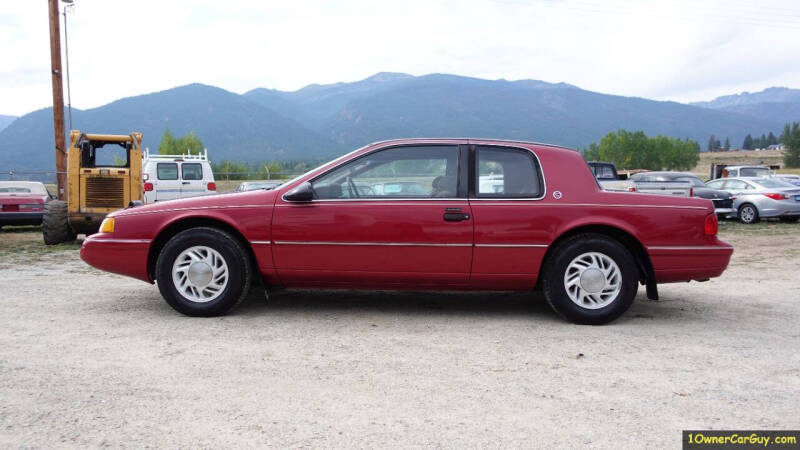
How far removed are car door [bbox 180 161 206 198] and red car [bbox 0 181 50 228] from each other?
355 cm

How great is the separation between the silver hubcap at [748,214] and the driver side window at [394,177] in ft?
51.8

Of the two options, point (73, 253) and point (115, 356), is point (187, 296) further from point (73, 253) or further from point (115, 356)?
point (73, 253)

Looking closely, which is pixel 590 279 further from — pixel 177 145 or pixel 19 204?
pixel 177 145

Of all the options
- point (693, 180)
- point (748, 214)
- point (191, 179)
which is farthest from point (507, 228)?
point (693, 180)

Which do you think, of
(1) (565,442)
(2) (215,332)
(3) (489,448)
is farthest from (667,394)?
(2) (215,332)

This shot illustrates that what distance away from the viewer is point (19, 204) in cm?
1486

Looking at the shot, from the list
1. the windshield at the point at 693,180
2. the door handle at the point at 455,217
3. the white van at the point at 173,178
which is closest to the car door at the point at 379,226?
the door handle at the point at 455,217

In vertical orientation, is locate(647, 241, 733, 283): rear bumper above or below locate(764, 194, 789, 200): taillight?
below

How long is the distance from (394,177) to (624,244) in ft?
6.73

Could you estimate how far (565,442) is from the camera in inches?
116

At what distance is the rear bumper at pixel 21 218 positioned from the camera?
48.4 ft

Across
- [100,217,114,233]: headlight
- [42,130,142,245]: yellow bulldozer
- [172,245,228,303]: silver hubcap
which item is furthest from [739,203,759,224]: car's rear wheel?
[100,217,114,233]: headlight

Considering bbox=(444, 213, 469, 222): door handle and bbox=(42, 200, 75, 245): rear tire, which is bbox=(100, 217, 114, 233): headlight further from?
bbox=(42, 200, 75, 245): rear tire

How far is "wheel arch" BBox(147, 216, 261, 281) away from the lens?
5.41 meters
